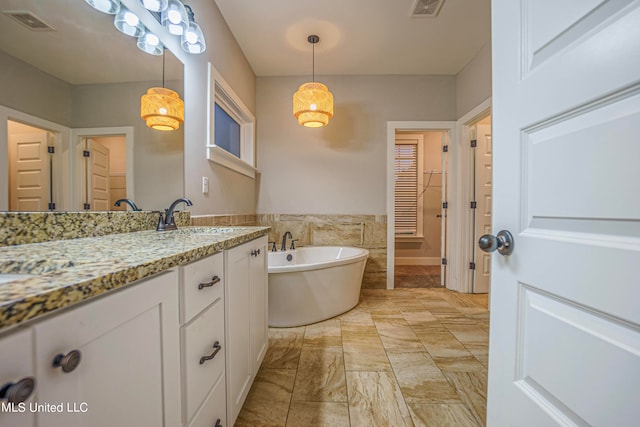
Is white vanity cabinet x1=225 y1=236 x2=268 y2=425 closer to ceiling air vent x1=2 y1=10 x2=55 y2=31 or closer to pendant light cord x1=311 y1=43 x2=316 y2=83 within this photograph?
ceiling air vent x1=2 y1=10 x2=55 y2=31

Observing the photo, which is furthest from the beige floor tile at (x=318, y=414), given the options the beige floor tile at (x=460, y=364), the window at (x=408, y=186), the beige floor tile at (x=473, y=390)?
the window at (x=408, y=186)

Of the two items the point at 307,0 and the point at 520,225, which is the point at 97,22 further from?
the point at 520,225

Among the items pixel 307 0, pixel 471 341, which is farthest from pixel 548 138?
pixel 307 0

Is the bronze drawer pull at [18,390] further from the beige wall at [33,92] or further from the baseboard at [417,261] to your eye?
the baseboard at [417,261]

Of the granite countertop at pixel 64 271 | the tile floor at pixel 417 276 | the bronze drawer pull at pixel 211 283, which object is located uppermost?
the granite countertop at pixel 64 271

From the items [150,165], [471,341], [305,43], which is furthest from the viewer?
[305,43]

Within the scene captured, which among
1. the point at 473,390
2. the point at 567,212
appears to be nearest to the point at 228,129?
the point at 567,212

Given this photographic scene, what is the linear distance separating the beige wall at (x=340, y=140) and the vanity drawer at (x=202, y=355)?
2.38 meters

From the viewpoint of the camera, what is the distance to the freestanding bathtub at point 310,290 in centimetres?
211

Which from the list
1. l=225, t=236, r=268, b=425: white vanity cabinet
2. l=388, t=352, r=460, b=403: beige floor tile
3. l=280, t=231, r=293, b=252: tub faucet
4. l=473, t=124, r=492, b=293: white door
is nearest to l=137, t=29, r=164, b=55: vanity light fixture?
l=225, t=236, r=268, b=425: white vanity cabinet

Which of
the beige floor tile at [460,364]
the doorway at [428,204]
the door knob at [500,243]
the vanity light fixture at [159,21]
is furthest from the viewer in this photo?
the doorway at [428,204]

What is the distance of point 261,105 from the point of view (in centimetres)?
322

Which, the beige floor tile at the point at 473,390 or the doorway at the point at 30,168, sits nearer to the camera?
the doorway at the point at 30,168

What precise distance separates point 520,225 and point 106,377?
91 centimetres
